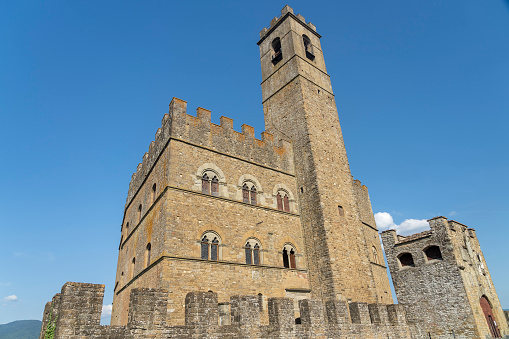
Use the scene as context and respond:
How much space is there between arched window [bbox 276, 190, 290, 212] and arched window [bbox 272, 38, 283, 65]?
10420 mm

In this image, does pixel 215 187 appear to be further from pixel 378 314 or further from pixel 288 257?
pixel 378 314

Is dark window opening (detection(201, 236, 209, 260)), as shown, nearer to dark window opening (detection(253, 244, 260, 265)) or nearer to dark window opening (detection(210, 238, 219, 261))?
dark window opening (detection(210, 238, 219, 261))

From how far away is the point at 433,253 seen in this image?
803 inches

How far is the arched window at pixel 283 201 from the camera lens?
17377mm

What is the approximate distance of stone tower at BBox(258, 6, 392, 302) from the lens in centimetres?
1609

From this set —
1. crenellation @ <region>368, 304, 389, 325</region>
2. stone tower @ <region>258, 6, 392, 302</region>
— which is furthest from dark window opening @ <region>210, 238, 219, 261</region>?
crenellation @ <region>368, 304, 389, 325</region>

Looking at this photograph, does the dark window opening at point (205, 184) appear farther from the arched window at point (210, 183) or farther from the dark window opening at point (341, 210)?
the dark window opening at point (341, 210)

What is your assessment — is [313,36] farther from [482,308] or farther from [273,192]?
[482,308]

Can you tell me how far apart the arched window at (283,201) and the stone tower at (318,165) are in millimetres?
830

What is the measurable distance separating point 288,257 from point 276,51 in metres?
15.1

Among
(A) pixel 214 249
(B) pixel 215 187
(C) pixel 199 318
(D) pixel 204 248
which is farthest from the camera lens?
(B) pixel 215 187

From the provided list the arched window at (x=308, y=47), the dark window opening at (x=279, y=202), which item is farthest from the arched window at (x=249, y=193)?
the arched window at (x=308, y=47)

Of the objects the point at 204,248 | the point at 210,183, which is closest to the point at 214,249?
the point at 204,248

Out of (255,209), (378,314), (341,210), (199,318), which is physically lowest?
(378,314)
